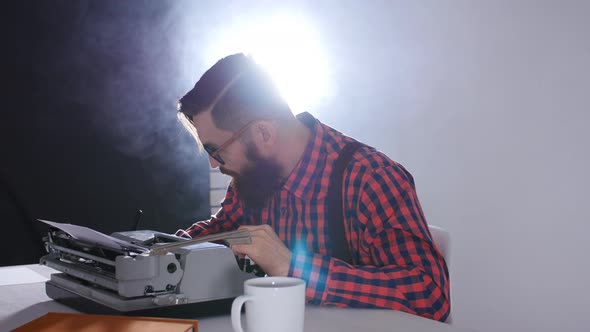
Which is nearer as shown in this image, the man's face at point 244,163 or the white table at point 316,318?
the white table at point 316,318

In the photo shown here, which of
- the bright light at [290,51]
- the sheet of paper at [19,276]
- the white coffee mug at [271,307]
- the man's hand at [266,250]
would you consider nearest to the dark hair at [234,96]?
the man's hand at [266,250]

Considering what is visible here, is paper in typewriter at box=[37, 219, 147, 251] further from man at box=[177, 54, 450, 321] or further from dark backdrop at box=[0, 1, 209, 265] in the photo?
dark backdrop at box=[0, 1, 209, 265]

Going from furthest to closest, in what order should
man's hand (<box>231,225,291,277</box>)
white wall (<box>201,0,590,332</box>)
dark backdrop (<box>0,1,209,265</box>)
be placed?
dark backdrop (<box>0,1,209,265</box>)
white wall (<box>201,0,590,332</box>)
man's hand (<box>231,225,291,277</box>)

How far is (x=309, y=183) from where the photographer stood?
155 cm

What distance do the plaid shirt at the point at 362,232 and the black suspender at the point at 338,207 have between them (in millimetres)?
14

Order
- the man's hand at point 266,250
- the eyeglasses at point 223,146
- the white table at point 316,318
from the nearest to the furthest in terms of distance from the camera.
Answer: the white table at point 316,318, the man's hand at point 266,250, the eyeglasses at point 223,146

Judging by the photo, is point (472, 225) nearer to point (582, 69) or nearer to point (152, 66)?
point (582, 69)

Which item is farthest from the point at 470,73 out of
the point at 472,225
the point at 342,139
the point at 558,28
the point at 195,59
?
the point at 195,59

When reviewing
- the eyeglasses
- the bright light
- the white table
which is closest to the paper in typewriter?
the white table

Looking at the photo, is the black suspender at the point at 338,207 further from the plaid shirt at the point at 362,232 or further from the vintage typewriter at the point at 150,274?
the vintage typewriter at the point at 150,274

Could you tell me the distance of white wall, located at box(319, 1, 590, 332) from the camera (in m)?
2.29

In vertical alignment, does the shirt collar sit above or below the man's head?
below

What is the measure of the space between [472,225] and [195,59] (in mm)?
1682

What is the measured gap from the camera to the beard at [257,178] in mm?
1570
